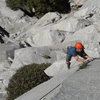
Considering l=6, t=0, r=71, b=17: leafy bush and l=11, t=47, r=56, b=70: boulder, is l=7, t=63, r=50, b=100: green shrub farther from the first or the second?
l=6, t=0, r=71, b=17: leafy bush

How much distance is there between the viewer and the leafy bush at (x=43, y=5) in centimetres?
4325

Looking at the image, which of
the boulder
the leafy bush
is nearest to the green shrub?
the boulder

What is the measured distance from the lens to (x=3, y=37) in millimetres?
38969

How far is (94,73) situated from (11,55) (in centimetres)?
1813

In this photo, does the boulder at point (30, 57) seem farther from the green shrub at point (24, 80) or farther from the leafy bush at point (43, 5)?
the leafy bush at point (43, 5)

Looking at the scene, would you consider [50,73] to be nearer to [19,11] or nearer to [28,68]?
[28,68]

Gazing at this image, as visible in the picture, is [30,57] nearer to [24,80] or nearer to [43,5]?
[24,80]

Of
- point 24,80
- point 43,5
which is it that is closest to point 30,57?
point 24,80

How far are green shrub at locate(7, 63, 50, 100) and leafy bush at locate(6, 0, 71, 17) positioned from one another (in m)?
20.9

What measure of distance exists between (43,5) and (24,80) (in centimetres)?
2200

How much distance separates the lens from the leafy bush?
4325cm

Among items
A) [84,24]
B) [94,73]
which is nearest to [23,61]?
[84,24]

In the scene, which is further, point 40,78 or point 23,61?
point 23,61

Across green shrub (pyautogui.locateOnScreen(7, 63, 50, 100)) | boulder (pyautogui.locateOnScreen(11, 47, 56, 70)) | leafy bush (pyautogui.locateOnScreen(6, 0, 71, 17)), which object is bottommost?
green shrub (pyautogui.locateOnScreen(7, 63, 50, 100))
